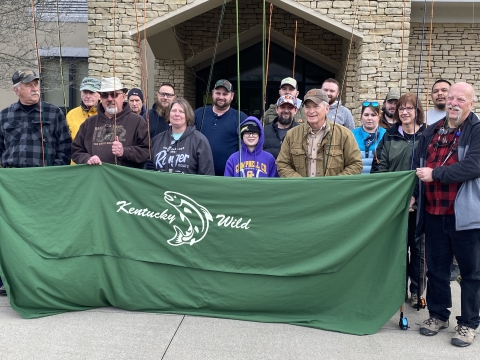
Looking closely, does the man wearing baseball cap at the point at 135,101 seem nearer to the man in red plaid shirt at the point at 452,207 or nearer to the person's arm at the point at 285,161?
the person's arm at the point at 285,161

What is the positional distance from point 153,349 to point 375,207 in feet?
6.47

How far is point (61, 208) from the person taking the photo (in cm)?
482

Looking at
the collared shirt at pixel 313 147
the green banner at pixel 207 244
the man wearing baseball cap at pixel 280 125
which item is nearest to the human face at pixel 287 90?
the man wearing baseball cap at pixel 280 125

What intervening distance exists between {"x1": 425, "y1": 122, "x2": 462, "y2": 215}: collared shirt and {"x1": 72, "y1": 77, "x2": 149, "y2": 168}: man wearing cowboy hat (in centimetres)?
249

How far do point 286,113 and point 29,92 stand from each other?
2.51m

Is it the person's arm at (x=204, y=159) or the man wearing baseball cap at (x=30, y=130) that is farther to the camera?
the man wearing baseball cap at (x=30, y=130)

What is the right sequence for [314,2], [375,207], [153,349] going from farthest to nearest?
[314,2]
[375,207]
[153,349]

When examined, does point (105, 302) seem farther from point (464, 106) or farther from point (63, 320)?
point (464, 106)

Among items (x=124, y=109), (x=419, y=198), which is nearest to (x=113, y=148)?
(x=124, y=109)

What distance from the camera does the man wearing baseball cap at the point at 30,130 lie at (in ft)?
17.6

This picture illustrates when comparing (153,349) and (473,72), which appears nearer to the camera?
(153,349)

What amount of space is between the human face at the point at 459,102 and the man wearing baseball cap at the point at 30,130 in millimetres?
3557

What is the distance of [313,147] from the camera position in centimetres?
491

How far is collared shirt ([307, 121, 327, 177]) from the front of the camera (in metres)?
4.90
